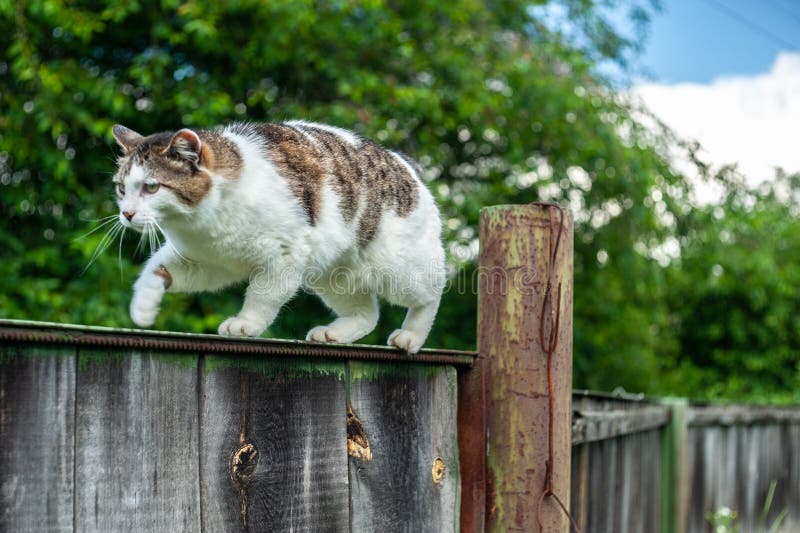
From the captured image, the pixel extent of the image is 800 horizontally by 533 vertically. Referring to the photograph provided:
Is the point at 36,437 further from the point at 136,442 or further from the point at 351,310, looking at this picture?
the point at 351,310

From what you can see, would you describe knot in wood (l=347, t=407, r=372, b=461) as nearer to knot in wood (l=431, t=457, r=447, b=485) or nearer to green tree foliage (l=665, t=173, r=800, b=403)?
knot in wood (l=431, t=457, r=447, b=485)

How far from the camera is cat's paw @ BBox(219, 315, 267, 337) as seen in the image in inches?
80.2

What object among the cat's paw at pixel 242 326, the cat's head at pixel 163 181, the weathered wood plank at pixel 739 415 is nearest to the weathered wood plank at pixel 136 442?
the cat's paw at pixel 242 326

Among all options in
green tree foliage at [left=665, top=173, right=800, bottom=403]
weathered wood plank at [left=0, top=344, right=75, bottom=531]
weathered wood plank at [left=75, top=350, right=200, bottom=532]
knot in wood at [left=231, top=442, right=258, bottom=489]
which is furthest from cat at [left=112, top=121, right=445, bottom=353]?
green tree foliage at [left=665, top=173, right=800, bottom=403]

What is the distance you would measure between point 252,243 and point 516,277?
2.15 feet

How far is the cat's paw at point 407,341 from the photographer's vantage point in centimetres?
199

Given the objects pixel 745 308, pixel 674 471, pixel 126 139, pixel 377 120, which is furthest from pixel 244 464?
pixel 745 308

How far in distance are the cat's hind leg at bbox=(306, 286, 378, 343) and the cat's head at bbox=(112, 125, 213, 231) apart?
57 centimetres

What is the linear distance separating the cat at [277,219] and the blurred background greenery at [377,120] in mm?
2025

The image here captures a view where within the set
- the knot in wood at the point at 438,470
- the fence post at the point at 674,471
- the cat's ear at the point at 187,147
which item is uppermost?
the cat's ear at the point at 187,147

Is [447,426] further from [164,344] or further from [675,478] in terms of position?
[675,478]

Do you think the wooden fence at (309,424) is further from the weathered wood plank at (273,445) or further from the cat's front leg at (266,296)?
the cat's front leg at (266,296)

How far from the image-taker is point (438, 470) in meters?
1.94

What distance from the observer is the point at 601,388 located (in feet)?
26.5
